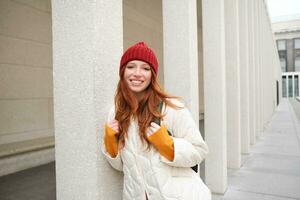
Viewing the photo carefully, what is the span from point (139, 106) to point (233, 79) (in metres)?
4.37

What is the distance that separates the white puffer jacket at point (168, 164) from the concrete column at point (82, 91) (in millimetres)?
214

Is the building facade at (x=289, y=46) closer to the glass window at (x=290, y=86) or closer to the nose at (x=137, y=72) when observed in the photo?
the glass window at (x=290, y=86)

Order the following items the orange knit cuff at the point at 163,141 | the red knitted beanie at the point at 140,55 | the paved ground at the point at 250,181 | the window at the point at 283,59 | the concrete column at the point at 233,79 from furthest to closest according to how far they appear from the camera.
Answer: the window at the point at 283,59
the concrete column at the point at 233,79
the paved ground at the point at 250,181
the red knitted beanie at the point at 140,55
the orange knit cuff at the point at 163,141

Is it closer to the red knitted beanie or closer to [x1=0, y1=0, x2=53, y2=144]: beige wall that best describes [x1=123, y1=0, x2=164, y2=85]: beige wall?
[x1=0, y1=0, x2=53, y2=144]: beige wall

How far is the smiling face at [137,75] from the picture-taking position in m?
2.04

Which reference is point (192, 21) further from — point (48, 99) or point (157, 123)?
point (48, 99)

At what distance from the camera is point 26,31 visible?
21.7 ft

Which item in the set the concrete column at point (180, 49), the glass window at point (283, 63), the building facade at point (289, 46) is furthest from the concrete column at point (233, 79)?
the glass window at point (283, 63)

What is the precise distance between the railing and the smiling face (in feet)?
196

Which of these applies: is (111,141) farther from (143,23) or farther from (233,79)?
(143,23)

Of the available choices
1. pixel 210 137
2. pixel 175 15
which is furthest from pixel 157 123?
pixel 210 137

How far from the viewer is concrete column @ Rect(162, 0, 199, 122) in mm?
3346

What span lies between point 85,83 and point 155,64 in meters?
0.51

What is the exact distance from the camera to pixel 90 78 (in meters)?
2.09
